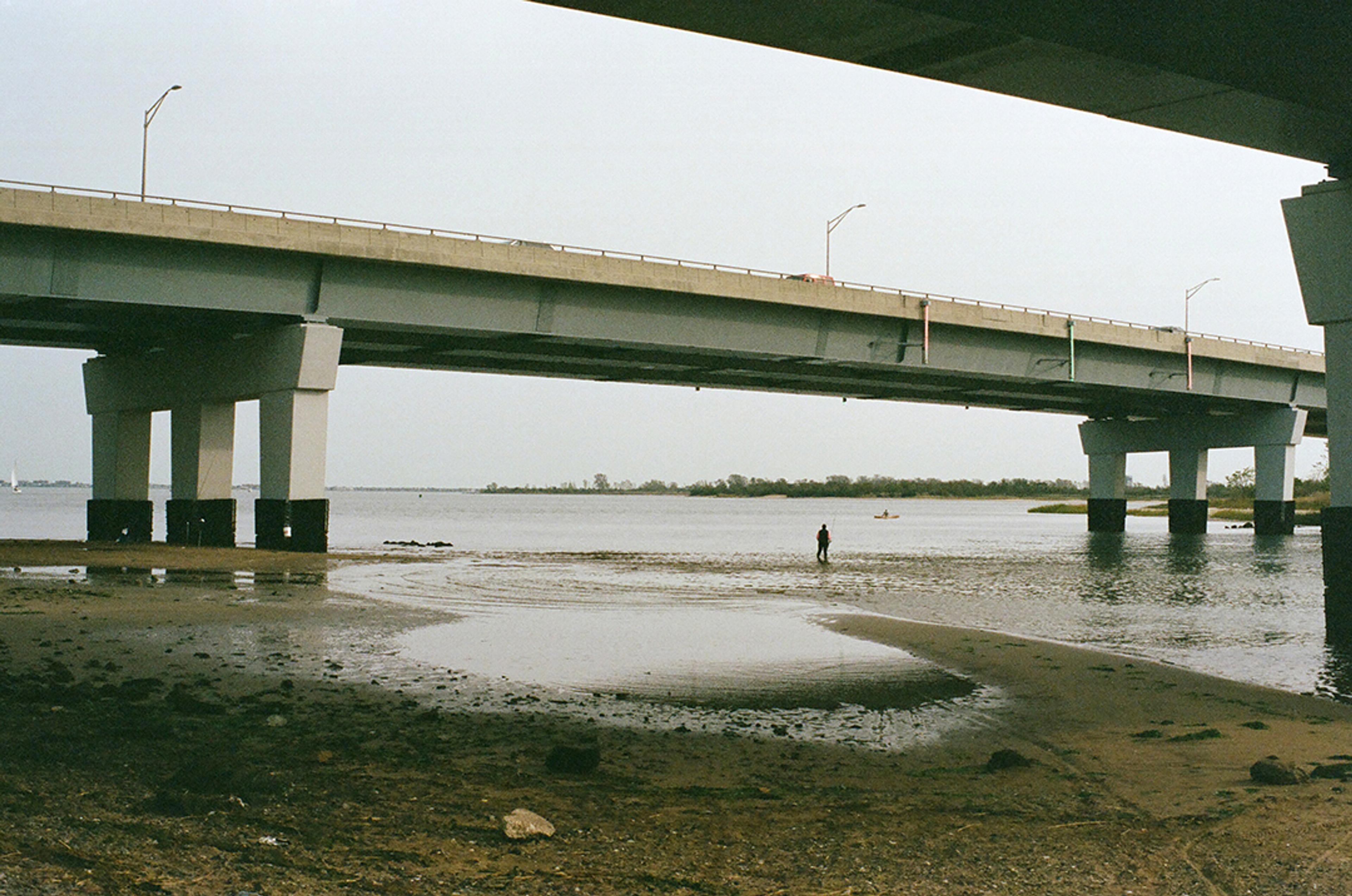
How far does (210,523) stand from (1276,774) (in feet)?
134

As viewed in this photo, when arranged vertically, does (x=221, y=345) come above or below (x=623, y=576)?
above

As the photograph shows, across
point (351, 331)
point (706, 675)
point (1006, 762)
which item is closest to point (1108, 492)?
point (351, 331)

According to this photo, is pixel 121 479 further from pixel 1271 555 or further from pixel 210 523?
pixel 1271 555

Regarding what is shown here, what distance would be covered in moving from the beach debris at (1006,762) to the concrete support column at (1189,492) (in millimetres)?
78045

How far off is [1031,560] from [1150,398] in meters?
26.0

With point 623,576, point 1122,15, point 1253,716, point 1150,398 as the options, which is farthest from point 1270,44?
point 1150,398

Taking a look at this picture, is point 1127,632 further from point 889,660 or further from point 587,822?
point 587,822

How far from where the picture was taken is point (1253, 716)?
1343 cm

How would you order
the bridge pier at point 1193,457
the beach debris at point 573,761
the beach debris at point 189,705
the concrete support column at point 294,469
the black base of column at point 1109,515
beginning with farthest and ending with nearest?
the black base of column at point 1109,515 → the bridge pier at point 1193,457 → the concrete support column at point 294,469 → the beach debris at point 189,705 → the beach debris at point 573,761

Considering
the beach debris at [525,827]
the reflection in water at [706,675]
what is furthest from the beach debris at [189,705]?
the beach debris at [525,827]

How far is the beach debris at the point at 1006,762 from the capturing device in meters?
10.4

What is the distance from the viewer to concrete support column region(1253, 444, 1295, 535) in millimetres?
76812

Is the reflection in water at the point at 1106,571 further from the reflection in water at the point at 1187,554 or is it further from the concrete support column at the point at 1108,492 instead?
the concrete support column at the point at 1108,492

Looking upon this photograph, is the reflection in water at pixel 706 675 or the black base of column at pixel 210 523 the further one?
the black base of column at pixel 210 523
